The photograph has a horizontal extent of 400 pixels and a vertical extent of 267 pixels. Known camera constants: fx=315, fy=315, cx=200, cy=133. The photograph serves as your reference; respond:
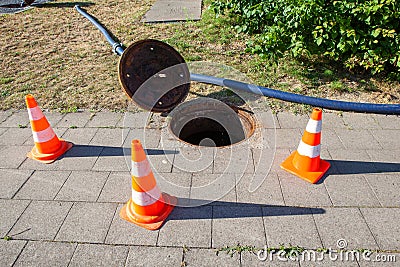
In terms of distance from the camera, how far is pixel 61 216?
108 inches

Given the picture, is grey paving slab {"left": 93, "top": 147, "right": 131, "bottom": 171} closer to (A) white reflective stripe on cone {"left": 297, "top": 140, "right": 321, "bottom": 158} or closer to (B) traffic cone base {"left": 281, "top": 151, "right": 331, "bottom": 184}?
(B) traffic cone base {"left": 281, "top": 151, "right": 331, "bottom": 184}

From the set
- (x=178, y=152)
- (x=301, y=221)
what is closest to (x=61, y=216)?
(x=178, y=152)

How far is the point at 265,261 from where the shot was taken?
2287mm

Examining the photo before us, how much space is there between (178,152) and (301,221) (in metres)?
1.46

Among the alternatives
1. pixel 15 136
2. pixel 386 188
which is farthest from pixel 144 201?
pixel 15 136

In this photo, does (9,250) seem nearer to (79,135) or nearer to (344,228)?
(79,135)

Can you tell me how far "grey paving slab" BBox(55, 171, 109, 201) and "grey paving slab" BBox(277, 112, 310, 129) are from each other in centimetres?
217

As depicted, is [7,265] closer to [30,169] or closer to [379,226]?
[30,169]

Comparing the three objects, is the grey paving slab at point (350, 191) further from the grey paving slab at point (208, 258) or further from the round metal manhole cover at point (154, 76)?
the round metal manhole cover at point (154, 76)

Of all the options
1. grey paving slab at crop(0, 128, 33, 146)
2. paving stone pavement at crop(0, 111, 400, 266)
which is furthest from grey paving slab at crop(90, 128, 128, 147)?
grey paving slab at crop(0, 128, 33, 146)

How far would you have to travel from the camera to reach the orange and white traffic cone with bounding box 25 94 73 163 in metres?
3.36

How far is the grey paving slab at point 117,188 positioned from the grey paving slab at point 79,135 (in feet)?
2.60

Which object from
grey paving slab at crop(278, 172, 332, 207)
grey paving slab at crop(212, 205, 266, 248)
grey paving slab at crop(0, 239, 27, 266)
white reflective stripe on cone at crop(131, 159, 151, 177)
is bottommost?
grey paving slab at crop(0, 239, 27, 266)

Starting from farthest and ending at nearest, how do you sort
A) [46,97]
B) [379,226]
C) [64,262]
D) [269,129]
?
[46,97] < [269,129] < [379,226] < [64,262]
